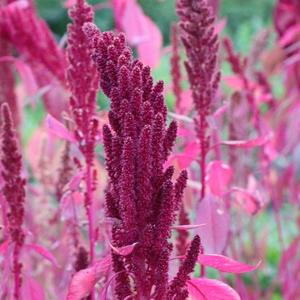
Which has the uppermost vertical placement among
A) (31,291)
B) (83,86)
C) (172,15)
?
(172,15)

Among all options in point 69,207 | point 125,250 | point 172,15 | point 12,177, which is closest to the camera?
point 125,250

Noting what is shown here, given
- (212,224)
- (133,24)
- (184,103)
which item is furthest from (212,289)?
(133,24)

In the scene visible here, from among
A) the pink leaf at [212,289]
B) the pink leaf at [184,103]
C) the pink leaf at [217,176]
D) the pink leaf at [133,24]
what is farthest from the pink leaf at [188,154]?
the pink leaf at [133,24]

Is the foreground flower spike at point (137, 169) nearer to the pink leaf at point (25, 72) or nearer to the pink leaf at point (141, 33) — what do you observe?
the pink leaf at point (25, 72)

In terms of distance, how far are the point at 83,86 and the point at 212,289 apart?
268 mm

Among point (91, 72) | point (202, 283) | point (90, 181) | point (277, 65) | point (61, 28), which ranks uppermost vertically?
point (61, 28)

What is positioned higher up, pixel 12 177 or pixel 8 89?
pixel 8 89

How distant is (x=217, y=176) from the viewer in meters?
0.70

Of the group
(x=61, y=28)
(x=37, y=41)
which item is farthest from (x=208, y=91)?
(x=61, y=28)

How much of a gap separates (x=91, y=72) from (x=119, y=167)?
21 cm

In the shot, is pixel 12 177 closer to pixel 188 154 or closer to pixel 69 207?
pixel 69 207

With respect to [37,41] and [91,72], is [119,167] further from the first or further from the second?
[37,41]

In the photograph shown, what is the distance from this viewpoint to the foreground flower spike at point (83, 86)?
21.9 inches

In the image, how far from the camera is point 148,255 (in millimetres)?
399
